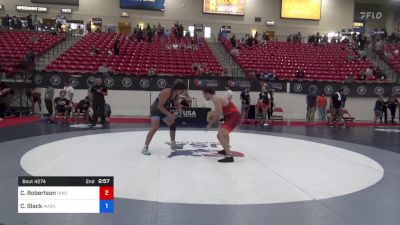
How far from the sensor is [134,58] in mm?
20094

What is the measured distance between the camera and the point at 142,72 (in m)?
17.8

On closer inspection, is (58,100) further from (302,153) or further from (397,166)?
(397,166)

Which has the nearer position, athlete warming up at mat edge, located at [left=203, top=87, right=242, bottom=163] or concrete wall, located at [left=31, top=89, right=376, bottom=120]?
athlete warming up at mat edge, located at [left=203, top=87, right=242, bottom=163]

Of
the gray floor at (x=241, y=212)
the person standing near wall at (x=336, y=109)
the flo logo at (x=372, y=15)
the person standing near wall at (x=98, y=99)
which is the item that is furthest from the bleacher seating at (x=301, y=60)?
the gray floor at (x=241, y=212)

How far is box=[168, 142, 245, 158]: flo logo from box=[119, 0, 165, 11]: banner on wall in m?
23.4

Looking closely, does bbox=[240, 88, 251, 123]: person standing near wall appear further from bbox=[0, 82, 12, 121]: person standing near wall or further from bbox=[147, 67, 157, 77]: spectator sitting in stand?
bbox=[0, 82, 12, 121]: person standing near wall

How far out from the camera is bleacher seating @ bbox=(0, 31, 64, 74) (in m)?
17.6

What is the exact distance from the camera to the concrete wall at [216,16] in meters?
29.9

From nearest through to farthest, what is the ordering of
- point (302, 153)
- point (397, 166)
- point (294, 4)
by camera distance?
point (397, 166), point (302, 153), point (294, 4)

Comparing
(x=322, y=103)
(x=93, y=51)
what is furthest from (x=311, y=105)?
(x=93, y=51)

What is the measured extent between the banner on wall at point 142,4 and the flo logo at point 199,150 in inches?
921

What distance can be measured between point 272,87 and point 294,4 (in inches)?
672

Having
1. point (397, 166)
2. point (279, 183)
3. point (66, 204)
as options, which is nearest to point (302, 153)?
point (397, 166)
